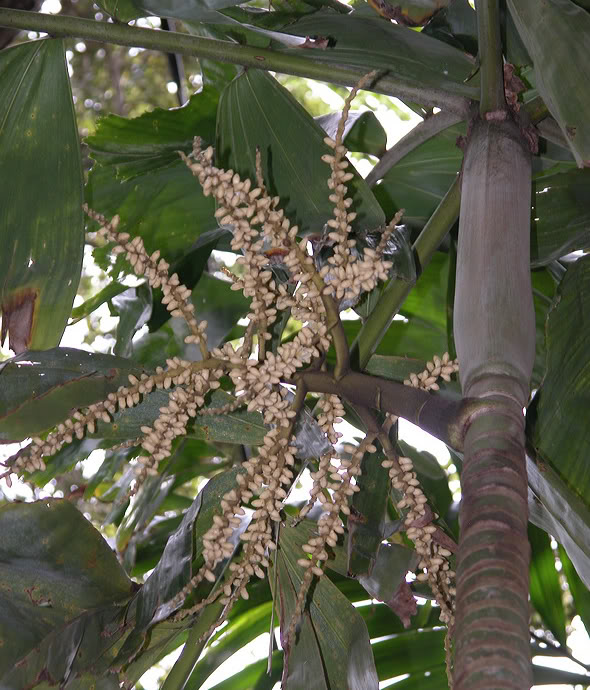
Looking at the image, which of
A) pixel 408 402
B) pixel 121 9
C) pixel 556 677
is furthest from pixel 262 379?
pixel 556 677

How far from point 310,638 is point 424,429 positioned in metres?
0.39

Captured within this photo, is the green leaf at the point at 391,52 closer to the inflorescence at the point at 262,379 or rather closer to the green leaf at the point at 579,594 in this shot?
the inflorescence at the point at 262,379

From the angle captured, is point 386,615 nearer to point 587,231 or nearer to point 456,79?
point 587,231

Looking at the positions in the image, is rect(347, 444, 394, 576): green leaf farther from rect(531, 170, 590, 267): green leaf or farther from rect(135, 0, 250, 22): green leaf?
rect(135, 0, 250, 22): green leaf

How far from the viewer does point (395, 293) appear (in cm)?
94

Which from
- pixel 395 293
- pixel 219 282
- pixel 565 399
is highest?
pixel 219 282

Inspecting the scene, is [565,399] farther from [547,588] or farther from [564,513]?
[547,588]

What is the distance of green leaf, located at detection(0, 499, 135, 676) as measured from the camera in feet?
2.82

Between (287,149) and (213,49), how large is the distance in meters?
0.15

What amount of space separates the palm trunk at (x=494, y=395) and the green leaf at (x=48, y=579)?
487mm

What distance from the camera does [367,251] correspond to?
0.70 meters

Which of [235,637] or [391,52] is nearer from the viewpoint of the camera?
[391,52]

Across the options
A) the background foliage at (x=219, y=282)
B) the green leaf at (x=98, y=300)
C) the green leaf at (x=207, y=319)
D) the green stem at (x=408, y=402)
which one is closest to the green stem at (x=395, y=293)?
the background foliage at (x=219, y=282)

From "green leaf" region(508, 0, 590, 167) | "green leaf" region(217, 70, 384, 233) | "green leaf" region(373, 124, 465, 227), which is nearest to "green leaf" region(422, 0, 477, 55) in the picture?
"green leaf" region(373, 124, 465, 227)
